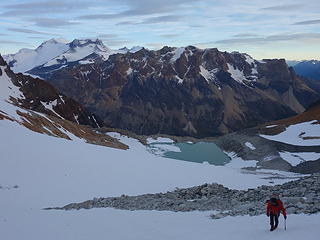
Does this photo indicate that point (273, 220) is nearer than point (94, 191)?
Yes

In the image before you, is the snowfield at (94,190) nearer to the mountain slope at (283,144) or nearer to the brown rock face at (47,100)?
the mountain slope at (283,144)

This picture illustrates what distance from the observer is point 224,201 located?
2531 cm

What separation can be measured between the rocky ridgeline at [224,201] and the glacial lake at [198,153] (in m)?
73.7

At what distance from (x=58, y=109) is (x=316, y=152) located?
406ft

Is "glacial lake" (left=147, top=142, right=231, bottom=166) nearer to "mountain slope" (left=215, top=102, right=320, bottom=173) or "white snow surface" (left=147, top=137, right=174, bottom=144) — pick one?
"mountain slope" (left=215, top=102, right=320, bottom=173)

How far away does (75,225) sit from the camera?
62.7 feet

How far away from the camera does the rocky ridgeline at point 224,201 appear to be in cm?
1993

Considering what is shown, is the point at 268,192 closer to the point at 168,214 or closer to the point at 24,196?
the point at 168,214

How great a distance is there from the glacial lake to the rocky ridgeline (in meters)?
73.7

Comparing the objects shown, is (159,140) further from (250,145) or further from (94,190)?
(94,190)

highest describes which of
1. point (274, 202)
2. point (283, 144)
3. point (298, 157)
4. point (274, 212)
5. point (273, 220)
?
point (274, 202)

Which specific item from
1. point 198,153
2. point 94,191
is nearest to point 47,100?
point 198,153

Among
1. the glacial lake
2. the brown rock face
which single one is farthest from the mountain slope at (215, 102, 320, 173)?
the brown rock face

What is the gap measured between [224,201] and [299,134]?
87.6m
